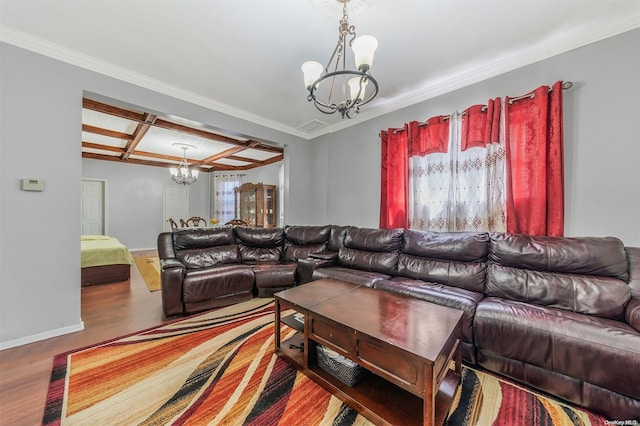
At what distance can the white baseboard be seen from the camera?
6.70 ft

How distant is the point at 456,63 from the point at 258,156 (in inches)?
187

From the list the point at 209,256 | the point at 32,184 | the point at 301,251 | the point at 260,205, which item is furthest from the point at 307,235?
the point at 32,184

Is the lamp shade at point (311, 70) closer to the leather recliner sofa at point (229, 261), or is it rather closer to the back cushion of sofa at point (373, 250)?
the back cushion of sofa at point (373, 250)

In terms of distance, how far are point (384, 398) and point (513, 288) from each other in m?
1.50

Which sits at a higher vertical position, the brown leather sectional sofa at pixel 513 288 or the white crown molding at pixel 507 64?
the white crown molding at pixel 507 64

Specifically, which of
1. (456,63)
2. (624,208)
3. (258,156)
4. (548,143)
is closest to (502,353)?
(624,208)

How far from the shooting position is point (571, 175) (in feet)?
7.05

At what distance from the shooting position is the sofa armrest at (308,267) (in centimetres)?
303

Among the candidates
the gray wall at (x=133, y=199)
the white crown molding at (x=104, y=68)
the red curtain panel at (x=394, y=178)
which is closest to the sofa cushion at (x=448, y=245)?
the red curtain panel at (x=394, y=178)

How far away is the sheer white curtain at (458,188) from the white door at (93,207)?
743 cm

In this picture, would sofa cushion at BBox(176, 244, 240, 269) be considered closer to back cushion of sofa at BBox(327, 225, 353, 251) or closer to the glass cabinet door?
back cushion of sofa at BBox(327, 225, 353, 251)

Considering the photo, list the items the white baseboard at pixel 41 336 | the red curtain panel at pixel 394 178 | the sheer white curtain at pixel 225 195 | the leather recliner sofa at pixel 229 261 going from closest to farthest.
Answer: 1. the white baseboard at pixel 41 336
2. the leather recliner sofa at pixel 229 261
3. the red curtain panel at pixel 394 178
4. the sheer white curtain at pixel 225 195

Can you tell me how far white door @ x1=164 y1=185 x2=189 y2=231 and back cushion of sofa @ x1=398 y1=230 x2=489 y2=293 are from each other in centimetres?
697

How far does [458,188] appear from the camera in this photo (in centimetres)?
276
